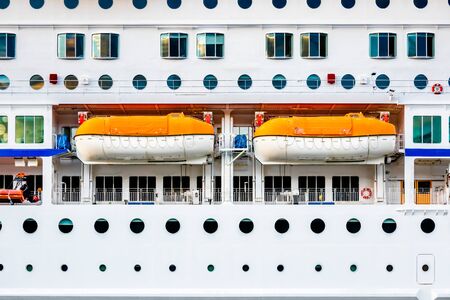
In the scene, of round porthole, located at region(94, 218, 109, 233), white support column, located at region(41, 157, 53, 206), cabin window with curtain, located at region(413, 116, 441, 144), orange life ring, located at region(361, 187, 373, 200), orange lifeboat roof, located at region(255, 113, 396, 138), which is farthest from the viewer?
orange life ring, located at region(361, 187, 373, 200)

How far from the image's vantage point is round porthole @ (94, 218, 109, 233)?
2417cm

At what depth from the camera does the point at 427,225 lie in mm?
24391

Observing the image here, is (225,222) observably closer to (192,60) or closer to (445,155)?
(192,60)

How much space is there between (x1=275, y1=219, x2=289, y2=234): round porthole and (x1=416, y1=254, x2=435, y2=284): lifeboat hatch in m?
3.99

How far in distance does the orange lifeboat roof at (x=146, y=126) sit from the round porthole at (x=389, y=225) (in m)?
5.85

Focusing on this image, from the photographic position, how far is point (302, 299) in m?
23.8

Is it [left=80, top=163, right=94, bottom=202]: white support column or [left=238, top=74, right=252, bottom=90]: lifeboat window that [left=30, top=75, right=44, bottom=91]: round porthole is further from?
[left=238, top=74, right=252, bottom=90]: lifeboat window

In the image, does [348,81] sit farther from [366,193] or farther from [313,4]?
[366,193]

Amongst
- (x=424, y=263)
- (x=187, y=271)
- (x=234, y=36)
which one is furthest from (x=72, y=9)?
(x=424, y=263)

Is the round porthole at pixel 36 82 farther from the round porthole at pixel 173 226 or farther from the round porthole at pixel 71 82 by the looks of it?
the round porthole at pixel 173 226

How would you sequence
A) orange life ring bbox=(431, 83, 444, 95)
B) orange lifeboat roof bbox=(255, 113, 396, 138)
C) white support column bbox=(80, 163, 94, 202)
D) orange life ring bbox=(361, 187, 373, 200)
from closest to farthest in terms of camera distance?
orange lifeboat roof bbox=(255, 113, 396, 138)
orange life ring bbox=(431, 83, 444, 95)
white support column bbox=(80, 163, 94, 202)
orange life ring bbox=(361, 187, 373, 200)

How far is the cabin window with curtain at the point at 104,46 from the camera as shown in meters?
25.8

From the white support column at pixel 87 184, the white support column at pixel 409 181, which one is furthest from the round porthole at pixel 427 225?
the white support column at pixel 87 184

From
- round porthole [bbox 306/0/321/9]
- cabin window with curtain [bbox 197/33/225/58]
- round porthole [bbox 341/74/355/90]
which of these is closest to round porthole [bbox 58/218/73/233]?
cabin window with curtain [bbox 197/33/225/58]
